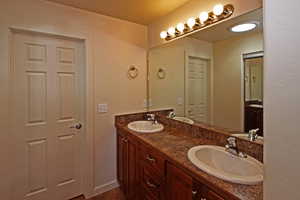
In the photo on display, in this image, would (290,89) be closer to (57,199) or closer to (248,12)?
(248,12)

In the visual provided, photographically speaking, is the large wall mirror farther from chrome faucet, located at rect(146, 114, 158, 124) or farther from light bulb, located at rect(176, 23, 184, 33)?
chrome faucet, located at rect(146, 114, 158, 124)

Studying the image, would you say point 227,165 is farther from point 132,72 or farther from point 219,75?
point 132,72

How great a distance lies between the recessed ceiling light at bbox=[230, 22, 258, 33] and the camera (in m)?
1.37

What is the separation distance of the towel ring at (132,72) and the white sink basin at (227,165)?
61.3 inches

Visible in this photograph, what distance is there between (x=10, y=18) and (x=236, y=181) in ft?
7.77

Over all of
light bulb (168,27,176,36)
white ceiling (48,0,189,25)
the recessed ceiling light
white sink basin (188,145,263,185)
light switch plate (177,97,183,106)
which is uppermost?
white ceiling (48,0,189,25)

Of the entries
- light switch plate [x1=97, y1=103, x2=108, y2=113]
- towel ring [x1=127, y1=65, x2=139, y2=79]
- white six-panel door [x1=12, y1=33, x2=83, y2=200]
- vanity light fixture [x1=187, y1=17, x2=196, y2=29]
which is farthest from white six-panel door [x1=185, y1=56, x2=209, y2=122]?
white six-panel door [x1=12, y1=33, x2=83, y2=200]

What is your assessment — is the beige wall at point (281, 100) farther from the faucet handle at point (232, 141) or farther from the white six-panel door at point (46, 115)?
the white six-panel door at point (46, 115)

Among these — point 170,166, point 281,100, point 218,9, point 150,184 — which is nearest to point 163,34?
point 218,9

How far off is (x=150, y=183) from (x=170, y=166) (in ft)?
1.39

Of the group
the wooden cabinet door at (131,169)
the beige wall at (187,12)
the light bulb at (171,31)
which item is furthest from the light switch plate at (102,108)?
the light bulb at (171,31)

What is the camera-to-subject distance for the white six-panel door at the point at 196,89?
186 cm

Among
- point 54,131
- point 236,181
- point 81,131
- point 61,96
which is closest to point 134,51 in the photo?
point 61,96

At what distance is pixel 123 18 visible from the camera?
7.95 feet
